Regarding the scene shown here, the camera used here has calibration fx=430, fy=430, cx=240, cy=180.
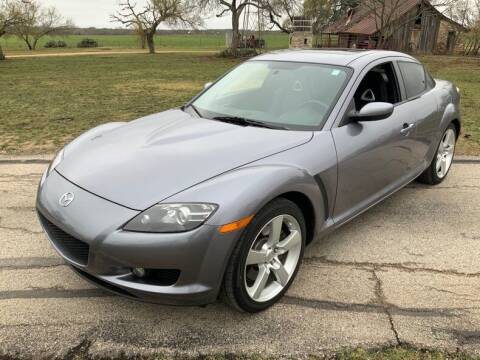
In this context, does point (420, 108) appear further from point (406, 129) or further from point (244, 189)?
point (244, 189)

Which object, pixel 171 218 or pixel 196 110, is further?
pixel 196 110

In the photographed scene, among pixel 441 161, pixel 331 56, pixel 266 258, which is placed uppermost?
pixel 331 56

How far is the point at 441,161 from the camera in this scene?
16.3ft

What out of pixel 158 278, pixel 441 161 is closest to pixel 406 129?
pixel 441 161

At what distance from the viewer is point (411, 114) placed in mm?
3973

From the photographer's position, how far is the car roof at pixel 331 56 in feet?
11.9

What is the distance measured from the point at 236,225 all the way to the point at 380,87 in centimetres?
231

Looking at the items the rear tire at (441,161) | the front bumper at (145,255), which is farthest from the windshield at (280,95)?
the rear tire at (441,161)

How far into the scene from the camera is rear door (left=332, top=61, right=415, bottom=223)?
317 cm

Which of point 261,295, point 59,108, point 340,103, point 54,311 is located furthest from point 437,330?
point 59,108

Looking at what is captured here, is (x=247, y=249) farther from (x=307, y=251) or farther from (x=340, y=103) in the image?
(x=340, y=103)

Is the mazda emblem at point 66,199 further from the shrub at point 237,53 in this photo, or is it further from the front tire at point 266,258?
the shrub at point 237,53

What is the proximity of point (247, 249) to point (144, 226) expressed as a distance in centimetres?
59

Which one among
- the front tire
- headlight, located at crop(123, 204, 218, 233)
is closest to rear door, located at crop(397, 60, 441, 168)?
the front tire
